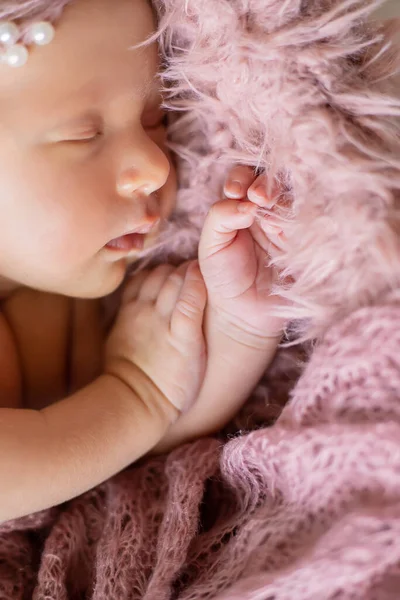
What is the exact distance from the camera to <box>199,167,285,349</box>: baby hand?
0.67m

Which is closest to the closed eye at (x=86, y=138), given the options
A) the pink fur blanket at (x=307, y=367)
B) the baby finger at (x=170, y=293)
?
the pink fur blanket at (x=307, y=367)

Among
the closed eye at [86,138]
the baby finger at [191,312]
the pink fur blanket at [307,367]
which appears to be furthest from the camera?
the baby finger at [191,312]

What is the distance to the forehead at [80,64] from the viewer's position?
23.1 inches

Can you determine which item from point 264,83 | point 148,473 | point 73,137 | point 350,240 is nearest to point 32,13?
point 73,137

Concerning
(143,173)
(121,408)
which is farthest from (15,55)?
(121,408)

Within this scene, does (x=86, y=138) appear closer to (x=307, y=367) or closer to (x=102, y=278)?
(x=102, y=278)

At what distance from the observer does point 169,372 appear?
2.48 feet

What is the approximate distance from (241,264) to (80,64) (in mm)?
251

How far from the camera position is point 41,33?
57cm

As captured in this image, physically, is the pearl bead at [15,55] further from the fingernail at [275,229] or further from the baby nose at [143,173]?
the fingernail at [275,229]

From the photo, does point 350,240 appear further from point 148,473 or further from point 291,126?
point 148,473

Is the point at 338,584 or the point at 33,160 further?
the point at 33,160

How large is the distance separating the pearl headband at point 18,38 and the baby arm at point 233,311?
225 millimetres

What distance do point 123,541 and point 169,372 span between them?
0.61ft
